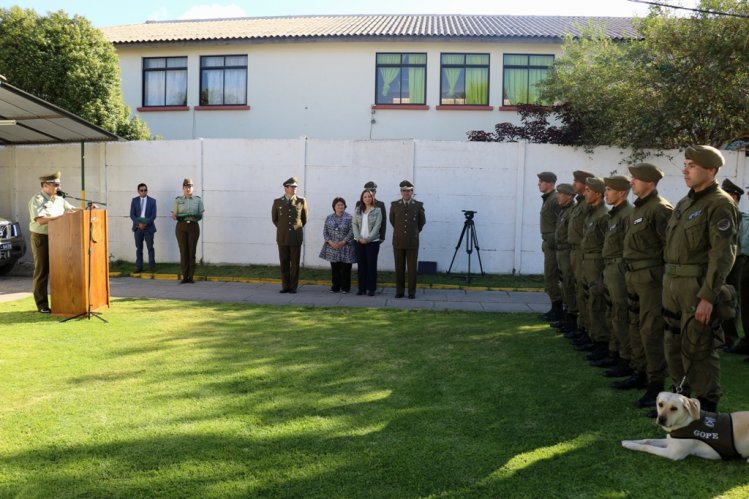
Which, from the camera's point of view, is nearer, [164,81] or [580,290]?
[580,290]

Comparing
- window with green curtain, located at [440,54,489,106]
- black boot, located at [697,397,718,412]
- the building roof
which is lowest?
black boot, located at [697,397,718,412]

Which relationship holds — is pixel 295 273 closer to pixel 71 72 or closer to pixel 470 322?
pixel 470 322

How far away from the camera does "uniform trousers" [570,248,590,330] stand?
6.99 m

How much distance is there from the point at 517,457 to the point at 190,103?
707 inches

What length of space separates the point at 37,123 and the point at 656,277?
11.4 m

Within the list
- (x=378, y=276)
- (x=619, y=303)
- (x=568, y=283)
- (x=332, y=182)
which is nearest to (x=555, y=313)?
(x=568, y=283)

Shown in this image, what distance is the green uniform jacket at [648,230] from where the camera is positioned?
5.23m

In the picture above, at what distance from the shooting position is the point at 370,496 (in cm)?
351

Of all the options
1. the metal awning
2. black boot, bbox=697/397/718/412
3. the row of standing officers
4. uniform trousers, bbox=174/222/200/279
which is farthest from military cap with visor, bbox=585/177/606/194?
the metal awning

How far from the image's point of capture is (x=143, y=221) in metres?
12.8

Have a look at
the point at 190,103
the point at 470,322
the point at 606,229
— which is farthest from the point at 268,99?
the point at 606,229

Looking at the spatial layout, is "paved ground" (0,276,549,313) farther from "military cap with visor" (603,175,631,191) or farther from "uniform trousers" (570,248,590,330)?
"military cap with visor" (603,175,631,191)

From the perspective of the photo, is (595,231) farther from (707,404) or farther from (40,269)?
(40,269)

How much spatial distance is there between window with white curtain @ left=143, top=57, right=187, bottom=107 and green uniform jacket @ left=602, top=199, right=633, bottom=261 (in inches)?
652
